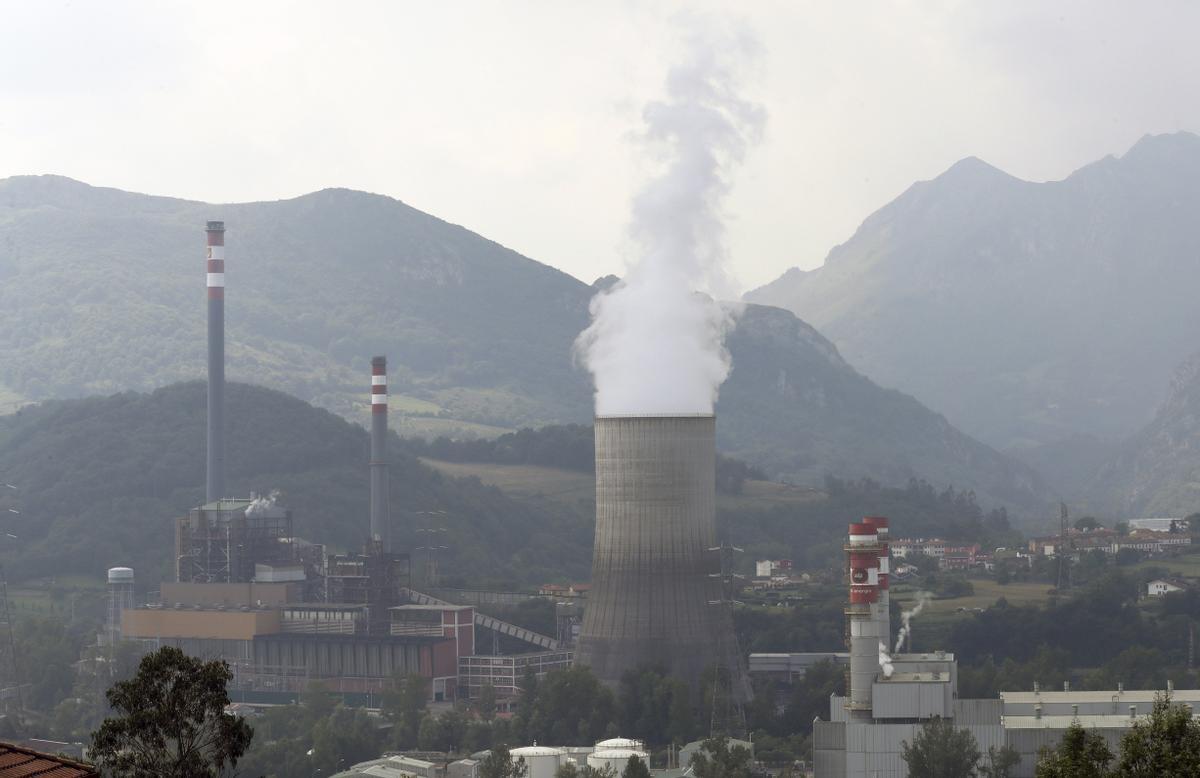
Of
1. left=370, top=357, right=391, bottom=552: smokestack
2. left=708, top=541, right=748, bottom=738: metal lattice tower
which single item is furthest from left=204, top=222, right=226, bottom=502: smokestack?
left=708, top=541, right=748, bottom=738: metal lattice tower

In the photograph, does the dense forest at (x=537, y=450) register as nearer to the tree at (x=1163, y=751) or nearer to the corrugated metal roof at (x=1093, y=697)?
the corrugated metal roof at (x=1093, y=697)

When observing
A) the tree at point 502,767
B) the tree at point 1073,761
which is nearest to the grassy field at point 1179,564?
the tree at point 502,767

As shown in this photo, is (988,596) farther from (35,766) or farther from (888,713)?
(35,766)

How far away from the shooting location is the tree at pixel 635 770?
58031 millimetres

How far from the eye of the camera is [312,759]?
66688 mm

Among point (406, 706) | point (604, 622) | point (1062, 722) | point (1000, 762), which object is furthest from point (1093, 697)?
point (406, 706)

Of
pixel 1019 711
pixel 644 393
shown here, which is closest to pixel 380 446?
pixel 644 393

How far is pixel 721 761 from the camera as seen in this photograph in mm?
61344

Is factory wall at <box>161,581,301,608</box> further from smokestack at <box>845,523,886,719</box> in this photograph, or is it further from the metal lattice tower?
smokestack at <box>845,523,886,719</box>

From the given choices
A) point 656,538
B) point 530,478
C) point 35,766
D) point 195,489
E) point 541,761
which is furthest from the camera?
point 530,478

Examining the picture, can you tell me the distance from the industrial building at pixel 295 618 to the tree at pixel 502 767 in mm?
25435

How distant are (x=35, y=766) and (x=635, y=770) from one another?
40.1 meters

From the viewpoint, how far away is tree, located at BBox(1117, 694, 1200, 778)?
86.4ft

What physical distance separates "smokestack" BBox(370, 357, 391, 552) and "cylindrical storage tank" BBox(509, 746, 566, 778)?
152ft
